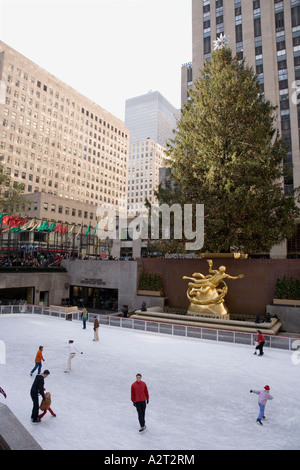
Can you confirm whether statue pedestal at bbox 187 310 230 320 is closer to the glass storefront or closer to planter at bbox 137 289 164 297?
planter at bbox 137 289 164 297

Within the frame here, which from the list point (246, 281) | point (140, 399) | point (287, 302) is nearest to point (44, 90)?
point (246, 281)

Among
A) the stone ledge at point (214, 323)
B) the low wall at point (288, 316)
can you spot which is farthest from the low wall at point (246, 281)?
the stone ledge at point (214, 323)

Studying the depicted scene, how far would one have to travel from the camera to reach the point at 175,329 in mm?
17578

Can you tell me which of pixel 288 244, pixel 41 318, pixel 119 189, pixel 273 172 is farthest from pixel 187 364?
pixel 119 189

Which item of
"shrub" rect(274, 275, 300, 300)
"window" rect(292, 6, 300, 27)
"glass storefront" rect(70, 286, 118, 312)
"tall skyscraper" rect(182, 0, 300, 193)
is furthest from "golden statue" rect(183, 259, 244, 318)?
"window" rect(292, 6, 300, 27)

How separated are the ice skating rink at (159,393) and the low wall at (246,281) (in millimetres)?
7417

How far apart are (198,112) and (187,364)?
2133 cm

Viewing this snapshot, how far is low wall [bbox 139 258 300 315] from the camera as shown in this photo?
22.2m

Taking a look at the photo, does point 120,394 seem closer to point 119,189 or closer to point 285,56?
point 285,56

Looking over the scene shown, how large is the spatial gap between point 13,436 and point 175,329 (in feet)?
40.6

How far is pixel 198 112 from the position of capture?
26.4 meters

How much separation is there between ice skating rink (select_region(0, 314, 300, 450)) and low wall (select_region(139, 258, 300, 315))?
7417mm

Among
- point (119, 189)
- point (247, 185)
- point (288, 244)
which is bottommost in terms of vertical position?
point (288, 244)

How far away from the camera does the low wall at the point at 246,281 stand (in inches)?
873
